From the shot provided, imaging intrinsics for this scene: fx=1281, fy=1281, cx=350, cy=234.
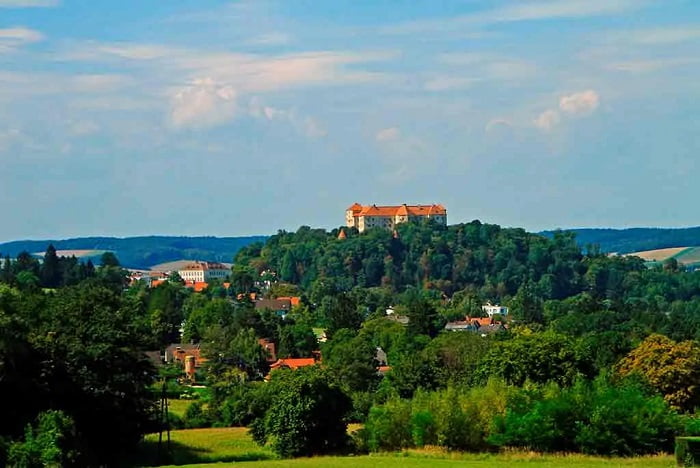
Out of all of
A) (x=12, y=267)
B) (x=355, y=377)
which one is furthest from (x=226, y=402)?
(x=12, y=267)

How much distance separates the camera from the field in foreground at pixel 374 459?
43.3m

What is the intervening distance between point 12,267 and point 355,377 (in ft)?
302

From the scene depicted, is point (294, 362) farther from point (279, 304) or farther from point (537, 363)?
point (279, 304)

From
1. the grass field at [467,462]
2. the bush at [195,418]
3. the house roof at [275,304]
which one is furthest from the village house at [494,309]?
the grass field at [467,462]

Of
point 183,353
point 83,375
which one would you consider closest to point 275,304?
point 183,353

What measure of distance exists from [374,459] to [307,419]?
452cm

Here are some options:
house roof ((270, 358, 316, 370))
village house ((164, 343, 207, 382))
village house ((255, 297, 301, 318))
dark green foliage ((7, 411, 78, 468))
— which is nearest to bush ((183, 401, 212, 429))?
dark green foliage ((7, 411, 78, 468))

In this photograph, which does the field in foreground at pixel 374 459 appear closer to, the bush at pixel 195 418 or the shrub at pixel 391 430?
the shrub at pixel 391 430

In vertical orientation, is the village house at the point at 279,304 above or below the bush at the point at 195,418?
above

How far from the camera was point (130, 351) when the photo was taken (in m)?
48.1

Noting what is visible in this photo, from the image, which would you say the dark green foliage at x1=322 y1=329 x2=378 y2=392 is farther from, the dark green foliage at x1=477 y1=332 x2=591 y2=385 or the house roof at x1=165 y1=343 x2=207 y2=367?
the house roof at x1=165 y1=343 x2=207 y2=367

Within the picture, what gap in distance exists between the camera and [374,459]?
45.6 metres

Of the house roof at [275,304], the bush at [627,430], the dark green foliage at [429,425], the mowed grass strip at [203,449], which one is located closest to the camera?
the bush at [627,430]

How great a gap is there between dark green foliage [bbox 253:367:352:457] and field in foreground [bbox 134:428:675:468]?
0.88 m
